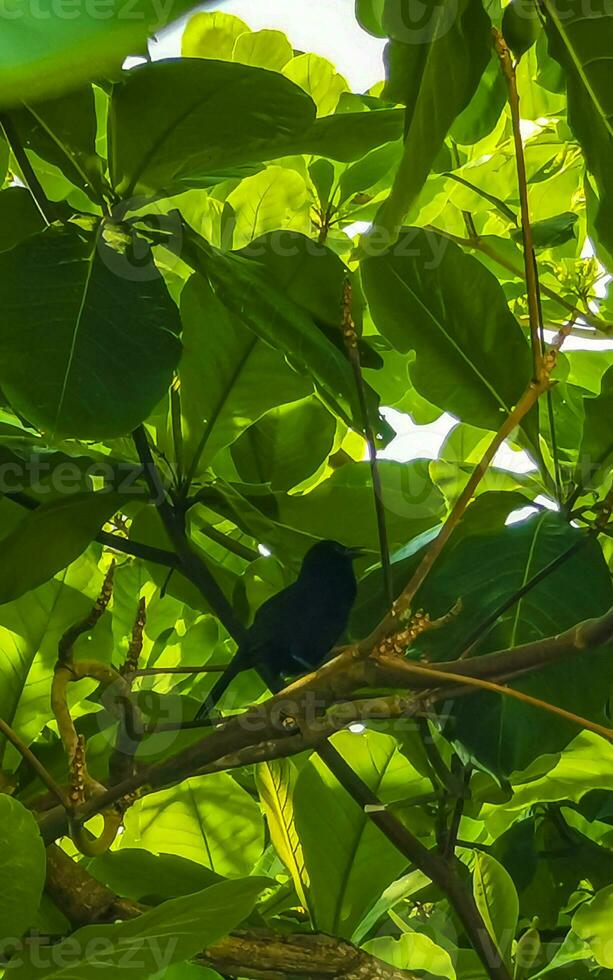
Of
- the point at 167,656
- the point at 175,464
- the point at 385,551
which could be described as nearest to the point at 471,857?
the point at 167,656

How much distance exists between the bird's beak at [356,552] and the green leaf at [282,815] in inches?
7.1

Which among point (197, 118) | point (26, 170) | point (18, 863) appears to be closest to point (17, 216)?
point (26, 170)

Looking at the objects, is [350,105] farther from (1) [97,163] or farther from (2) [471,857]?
(2) [471,857]

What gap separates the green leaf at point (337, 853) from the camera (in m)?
0.75

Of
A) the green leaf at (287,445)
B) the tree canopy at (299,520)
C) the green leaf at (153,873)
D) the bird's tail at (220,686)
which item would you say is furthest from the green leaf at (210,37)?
the green leaf at (153,873)

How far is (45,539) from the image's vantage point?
680mm

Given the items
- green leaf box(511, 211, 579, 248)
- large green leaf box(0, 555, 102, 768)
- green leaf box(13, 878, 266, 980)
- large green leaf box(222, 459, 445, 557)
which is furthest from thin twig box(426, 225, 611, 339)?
green leaf box(13, 878, 266, 980)

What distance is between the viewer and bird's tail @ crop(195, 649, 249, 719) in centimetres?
75

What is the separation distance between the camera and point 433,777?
77 cm

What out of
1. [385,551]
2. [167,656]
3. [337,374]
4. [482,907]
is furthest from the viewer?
[167,656]

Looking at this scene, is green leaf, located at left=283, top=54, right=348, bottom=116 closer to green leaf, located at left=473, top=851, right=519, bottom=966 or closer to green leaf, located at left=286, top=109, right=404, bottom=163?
green leaf, located at left=286, top=109, right=404, bottom=163

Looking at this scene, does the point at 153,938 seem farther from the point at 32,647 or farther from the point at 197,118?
the point at 197,118

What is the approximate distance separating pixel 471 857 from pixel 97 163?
720mm

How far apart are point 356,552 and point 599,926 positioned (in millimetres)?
338
